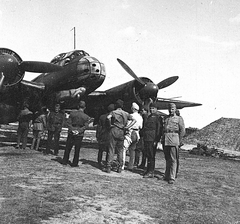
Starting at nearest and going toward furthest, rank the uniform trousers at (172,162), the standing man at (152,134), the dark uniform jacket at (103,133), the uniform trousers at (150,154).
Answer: the uniform trousers at (172,162) < the uniform trousers at (150,154) < the standing man at (152,134) < the dark uniform jacket at (103,133)

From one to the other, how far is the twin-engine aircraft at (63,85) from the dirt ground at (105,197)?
4819mm

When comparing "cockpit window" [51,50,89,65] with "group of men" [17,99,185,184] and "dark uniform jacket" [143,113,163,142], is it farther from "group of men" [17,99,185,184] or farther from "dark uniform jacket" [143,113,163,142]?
"dark uniform jacket" [143,113,163,142]

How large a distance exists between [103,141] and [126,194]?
3.52 metres

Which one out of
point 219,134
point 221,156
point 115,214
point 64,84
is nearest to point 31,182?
point 115,214

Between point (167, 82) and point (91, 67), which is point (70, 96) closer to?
point (91, 67)

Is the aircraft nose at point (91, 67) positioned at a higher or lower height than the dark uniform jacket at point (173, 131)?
higher

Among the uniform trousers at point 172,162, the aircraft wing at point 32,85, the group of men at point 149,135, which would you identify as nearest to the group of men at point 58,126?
the group of men at point 149,135

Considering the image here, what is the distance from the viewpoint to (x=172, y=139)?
6.96 metres

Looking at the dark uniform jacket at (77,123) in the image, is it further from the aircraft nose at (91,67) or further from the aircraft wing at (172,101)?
the aircraft wing at (172,101)

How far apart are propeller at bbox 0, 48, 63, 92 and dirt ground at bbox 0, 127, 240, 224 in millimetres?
4364

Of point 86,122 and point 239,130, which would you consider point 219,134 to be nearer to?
point 239,130

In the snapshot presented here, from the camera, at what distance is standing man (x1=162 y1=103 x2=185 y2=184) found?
22.8ft

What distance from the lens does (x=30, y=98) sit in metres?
13.7

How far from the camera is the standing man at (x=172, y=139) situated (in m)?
6.96
